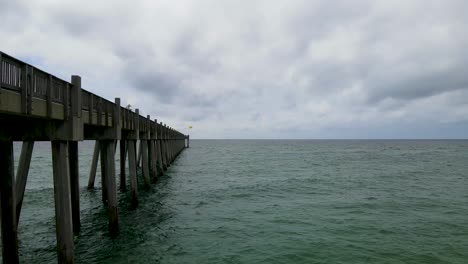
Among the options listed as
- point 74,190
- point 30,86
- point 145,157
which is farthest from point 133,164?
point 30,86

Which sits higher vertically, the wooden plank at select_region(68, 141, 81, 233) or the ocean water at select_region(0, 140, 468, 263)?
the wooden plank at select_region(68, 141, 81, 233)

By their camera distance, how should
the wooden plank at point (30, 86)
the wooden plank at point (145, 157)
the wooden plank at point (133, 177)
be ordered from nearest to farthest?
the wooden plank at point (30, 86), the wooden plank at point (133, 177), the wooden plank at point (145, 157)

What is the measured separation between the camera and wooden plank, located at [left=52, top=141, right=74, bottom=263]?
8.08 m

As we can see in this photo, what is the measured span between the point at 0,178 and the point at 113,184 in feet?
14.1

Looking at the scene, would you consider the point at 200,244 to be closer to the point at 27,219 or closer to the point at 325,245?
the point at 325,245

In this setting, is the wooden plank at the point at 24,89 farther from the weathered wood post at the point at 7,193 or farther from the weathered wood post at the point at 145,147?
the weathered wood post at the point at 145,147

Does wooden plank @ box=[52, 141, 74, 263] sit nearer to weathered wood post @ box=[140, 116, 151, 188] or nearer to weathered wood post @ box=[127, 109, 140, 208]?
weathered wood post @ box=[127, 109, 140, 208]

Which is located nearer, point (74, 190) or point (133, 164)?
point (74, 190)

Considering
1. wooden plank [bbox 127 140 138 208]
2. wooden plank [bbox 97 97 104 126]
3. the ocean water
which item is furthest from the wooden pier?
wooden plank [bbox 127 140 138 208]

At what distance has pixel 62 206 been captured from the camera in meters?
8.09

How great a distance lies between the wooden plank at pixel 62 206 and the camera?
8.08 metres

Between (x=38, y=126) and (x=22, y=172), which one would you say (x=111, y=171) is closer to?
(x=22, y=172)

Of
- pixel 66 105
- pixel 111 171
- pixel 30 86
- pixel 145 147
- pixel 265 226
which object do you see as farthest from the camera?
pixel 145 147

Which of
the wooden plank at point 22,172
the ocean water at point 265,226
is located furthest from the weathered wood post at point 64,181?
the wooden plank at point 22,172
